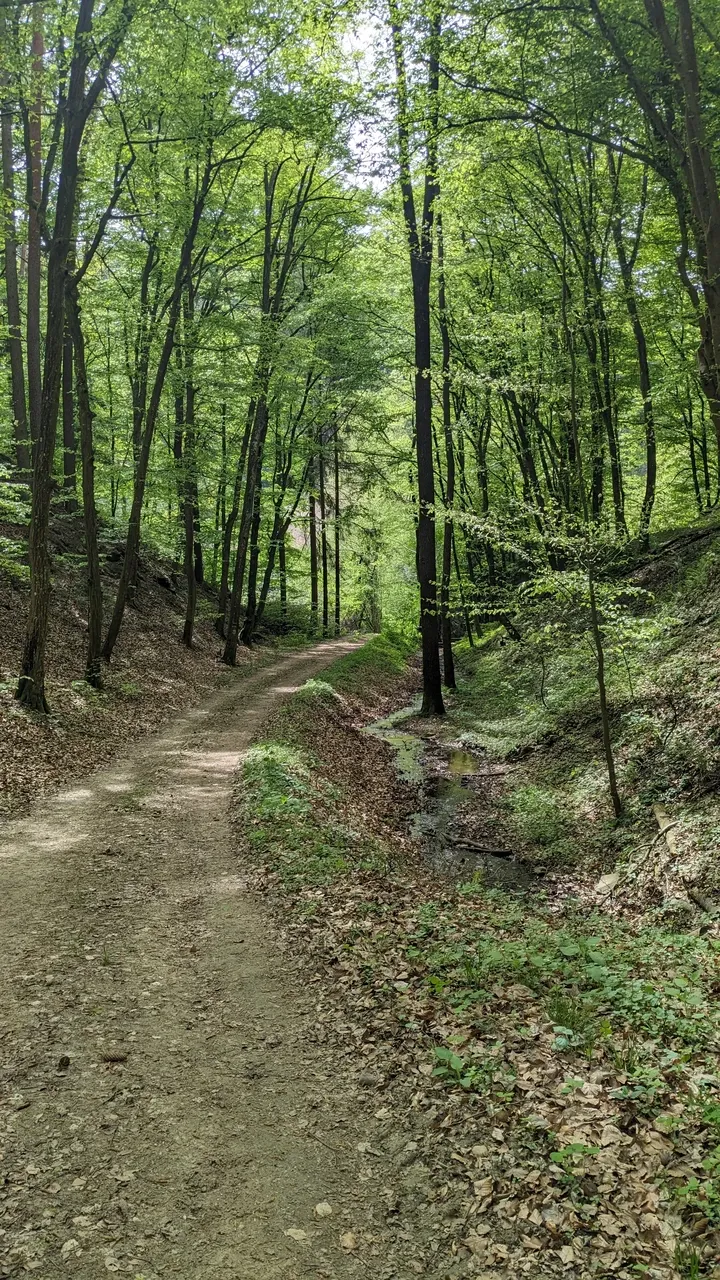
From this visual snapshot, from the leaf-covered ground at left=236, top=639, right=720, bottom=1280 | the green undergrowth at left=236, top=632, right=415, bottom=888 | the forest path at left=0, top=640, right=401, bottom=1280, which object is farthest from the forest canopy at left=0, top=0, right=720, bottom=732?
the forest path at left=0, top=640, right=401, bottom=1280

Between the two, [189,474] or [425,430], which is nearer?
[425,430]

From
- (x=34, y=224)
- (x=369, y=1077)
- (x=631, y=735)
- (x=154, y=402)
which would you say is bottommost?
(x=369, y=1077)

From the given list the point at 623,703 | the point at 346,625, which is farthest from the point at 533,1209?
the point at 346,625

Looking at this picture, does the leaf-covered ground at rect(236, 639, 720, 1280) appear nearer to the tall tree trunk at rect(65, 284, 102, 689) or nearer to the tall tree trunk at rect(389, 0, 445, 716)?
the tall tree trunk at rect(65, 284, 102, 689)

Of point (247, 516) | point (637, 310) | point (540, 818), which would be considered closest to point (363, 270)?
point (247, 516)

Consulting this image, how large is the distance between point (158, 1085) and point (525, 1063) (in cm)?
239

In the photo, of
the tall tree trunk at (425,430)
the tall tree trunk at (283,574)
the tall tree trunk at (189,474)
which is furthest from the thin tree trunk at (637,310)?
the tall tree trunk at (283,574)

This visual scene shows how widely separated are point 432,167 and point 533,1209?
47.0 feet

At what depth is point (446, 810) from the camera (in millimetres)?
12938

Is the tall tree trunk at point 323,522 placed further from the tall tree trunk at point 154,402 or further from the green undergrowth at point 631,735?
the green undergrowth at point 631,735

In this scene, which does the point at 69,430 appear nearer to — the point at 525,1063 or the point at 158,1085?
the point at 158,1085

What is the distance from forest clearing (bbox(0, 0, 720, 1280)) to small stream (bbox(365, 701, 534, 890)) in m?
0.12

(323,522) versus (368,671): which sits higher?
(323,522)

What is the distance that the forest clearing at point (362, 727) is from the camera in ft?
12.6
